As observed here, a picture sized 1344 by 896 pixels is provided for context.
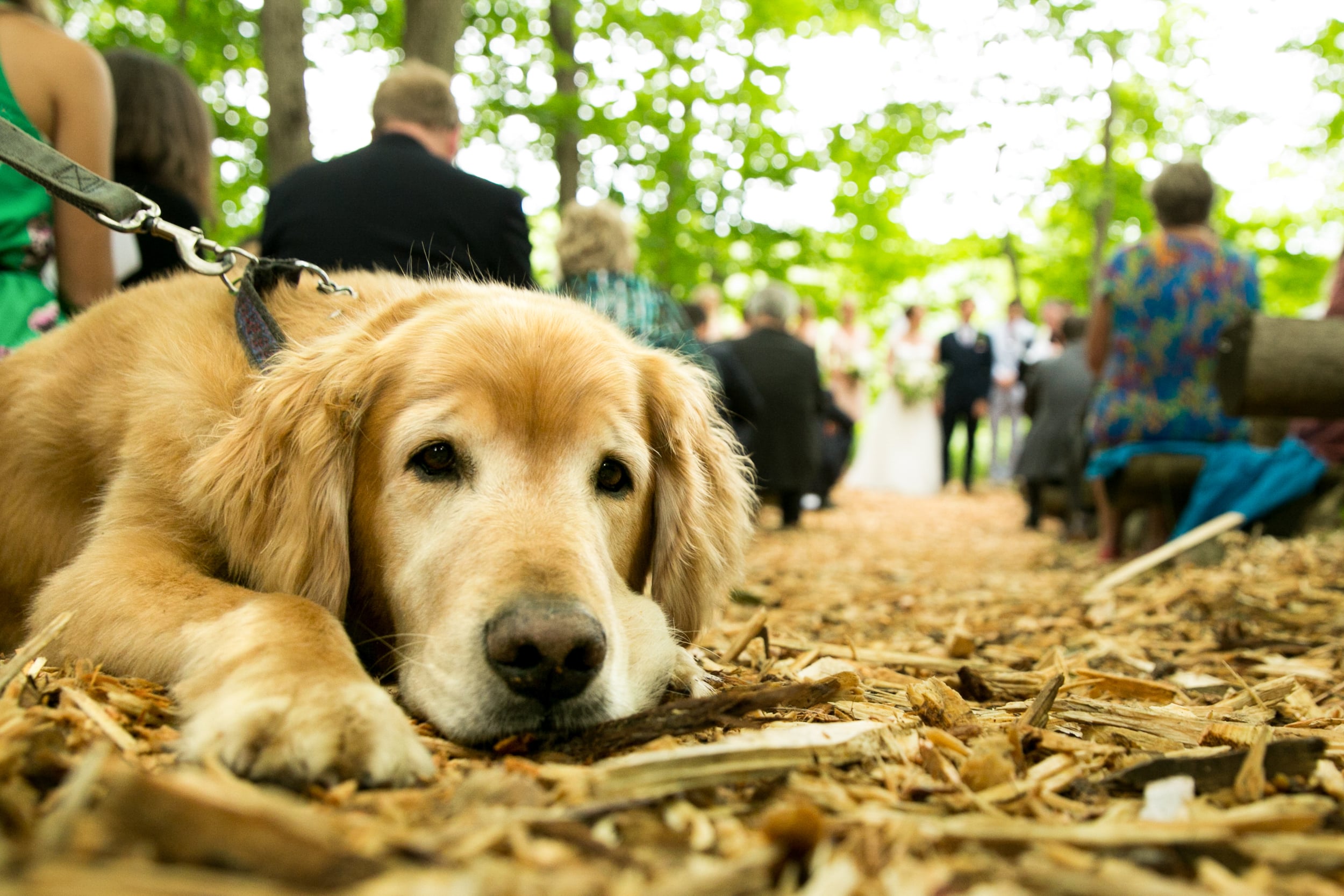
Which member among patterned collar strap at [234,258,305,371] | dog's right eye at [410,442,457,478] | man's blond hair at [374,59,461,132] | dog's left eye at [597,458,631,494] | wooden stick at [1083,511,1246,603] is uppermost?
man's blond hair at [374,59,461,132]

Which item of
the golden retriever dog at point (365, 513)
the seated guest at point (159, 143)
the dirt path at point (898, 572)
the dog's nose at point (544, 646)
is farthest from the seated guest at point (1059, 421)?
the dog's nose at point (544, 646)

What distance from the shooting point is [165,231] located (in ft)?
9.63

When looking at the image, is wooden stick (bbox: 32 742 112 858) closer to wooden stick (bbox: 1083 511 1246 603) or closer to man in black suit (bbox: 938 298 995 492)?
wooden stick (bbox: 1083 511 1246 603)

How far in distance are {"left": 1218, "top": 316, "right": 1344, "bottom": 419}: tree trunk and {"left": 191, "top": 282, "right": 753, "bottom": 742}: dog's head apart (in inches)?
144

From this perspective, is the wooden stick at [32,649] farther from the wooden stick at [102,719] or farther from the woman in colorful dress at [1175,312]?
the woman in colorful dress at [1175,312]

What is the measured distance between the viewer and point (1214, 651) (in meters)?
3.73

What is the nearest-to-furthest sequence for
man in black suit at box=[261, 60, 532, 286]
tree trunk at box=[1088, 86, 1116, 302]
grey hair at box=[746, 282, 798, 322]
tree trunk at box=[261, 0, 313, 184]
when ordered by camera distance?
man in black suit at box=[261, 60, 532, 286] → tree trunk at box=[261, 0, 313, 184] → grey hair at box=[746, 282, 798, 322] → tree trunk at box=[1088, 86, 1116, 302]

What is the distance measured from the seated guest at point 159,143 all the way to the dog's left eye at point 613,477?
354 cm

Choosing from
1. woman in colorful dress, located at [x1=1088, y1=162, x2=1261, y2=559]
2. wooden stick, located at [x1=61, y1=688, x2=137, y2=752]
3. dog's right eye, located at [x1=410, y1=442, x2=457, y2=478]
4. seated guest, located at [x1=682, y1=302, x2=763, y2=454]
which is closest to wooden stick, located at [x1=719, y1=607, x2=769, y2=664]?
Answer: dog's right eye, located at [x1=410, y1=442, x2=457, y2=478]

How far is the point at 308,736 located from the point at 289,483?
3.25ft

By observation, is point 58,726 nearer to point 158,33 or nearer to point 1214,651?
point 1214,651

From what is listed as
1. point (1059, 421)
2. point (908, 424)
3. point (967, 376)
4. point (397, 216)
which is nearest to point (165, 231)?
point (397, 216)

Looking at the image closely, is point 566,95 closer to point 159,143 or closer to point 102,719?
point 159,143

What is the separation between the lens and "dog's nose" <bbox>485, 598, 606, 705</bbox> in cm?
187
